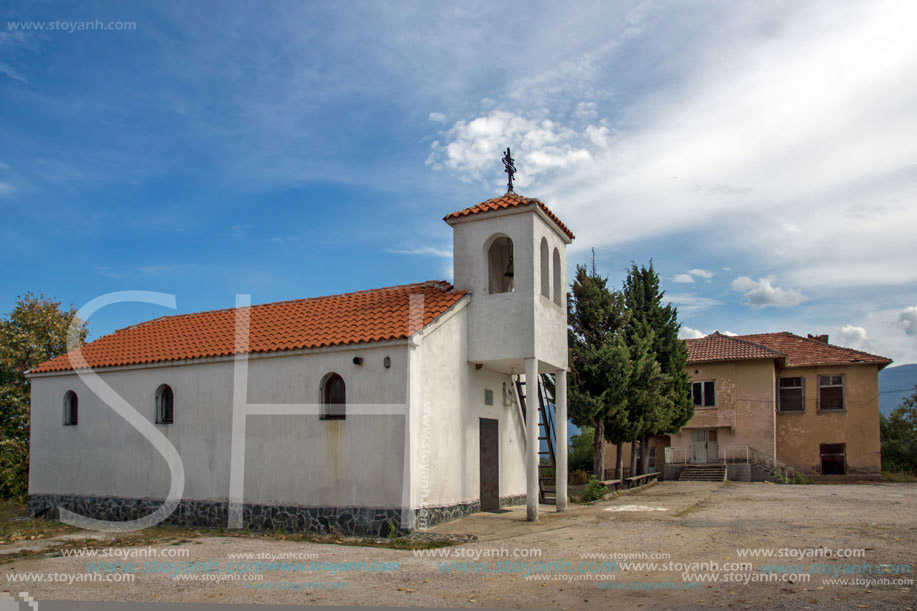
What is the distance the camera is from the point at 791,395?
37.0 meters

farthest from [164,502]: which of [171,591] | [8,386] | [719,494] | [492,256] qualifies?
[719,494]

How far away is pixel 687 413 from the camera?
99.8 ft

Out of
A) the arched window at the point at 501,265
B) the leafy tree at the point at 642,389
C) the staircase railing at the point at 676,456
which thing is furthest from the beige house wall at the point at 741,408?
the arched window at the point at 501,265

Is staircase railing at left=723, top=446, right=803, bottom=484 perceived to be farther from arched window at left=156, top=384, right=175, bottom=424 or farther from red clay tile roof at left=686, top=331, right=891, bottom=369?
arched window at left=156, top=384, right=175, bottom=424

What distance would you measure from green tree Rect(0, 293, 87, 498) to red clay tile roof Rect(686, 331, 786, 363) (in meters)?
29.1

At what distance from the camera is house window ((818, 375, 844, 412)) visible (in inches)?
1409

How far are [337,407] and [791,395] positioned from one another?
30.0m

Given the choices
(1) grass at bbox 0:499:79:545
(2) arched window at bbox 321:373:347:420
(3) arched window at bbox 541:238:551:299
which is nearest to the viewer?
(2) arched window at bbox 321:373:347:420

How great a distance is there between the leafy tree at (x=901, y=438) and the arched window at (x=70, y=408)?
39179mm

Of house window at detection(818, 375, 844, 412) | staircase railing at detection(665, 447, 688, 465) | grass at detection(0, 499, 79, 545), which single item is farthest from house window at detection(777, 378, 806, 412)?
grass at detection(0, 499, 79, 545)

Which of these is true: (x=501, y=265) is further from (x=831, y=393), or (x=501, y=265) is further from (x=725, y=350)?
(x=831, y=393)

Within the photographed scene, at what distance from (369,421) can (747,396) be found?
27.0 m

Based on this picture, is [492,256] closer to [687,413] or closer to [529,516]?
[529,516]

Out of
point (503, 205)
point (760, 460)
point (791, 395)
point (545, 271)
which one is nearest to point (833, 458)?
point (791, 395)
